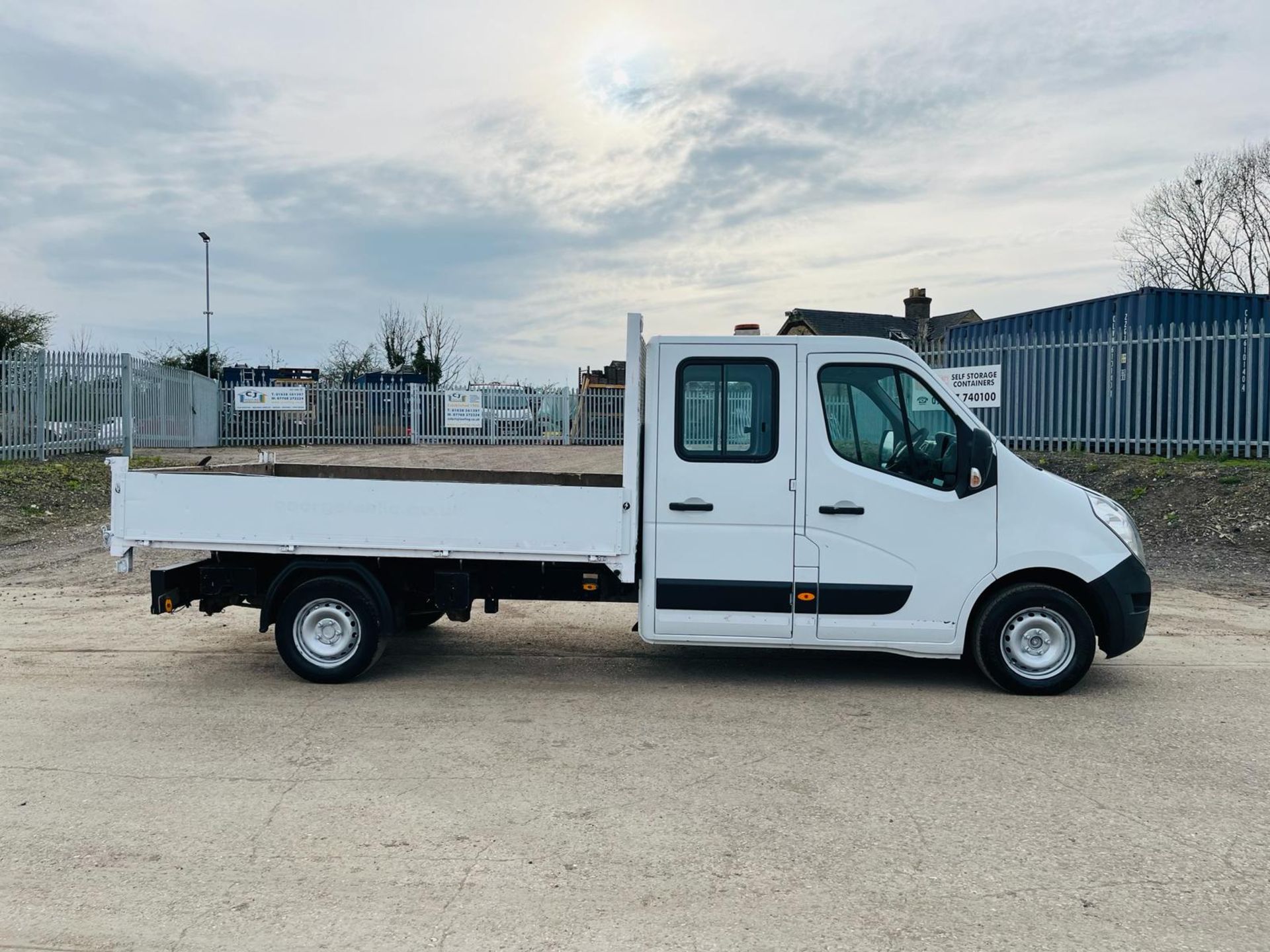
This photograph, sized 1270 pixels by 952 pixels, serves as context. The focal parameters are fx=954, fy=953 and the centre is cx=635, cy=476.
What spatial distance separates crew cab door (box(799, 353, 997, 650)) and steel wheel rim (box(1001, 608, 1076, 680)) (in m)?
0.37

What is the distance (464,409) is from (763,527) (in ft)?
83.9

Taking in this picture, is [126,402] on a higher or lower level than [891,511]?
higher

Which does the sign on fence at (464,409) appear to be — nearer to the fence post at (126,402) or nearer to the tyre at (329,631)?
the fence post at (126,402)

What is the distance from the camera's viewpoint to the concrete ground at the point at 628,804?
3381 millimetres

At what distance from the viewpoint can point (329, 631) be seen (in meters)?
6.40

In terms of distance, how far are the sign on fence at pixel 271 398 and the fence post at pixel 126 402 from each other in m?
8.15

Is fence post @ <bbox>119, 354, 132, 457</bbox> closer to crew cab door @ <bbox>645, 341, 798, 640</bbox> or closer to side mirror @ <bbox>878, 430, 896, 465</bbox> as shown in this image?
crew cab door @ <bbox>645, 341, 798, 640</bbox>

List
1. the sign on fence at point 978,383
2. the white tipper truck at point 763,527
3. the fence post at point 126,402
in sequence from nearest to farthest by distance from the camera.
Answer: the white tipper truck at point 763,527
the sign on fence at point 978,383
the fence post at point 126,402

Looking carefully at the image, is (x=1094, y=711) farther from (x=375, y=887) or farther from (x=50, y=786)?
(x=50, y=786)

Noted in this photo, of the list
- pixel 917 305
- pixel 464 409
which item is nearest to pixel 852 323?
pixel 917 305

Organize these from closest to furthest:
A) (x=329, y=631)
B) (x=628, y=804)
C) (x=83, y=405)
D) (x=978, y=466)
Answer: (x=628, y=804) → (x=978, y=466) → (x=329, y=631) → (x=83, y=405)

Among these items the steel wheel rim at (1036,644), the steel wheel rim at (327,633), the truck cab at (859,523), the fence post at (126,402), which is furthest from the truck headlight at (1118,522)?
the fence post at (126,402)

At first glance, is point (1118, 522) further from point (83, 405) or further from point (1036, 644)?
point (83, 405)

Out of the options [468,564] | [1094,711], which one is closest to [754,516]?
[468,564]
